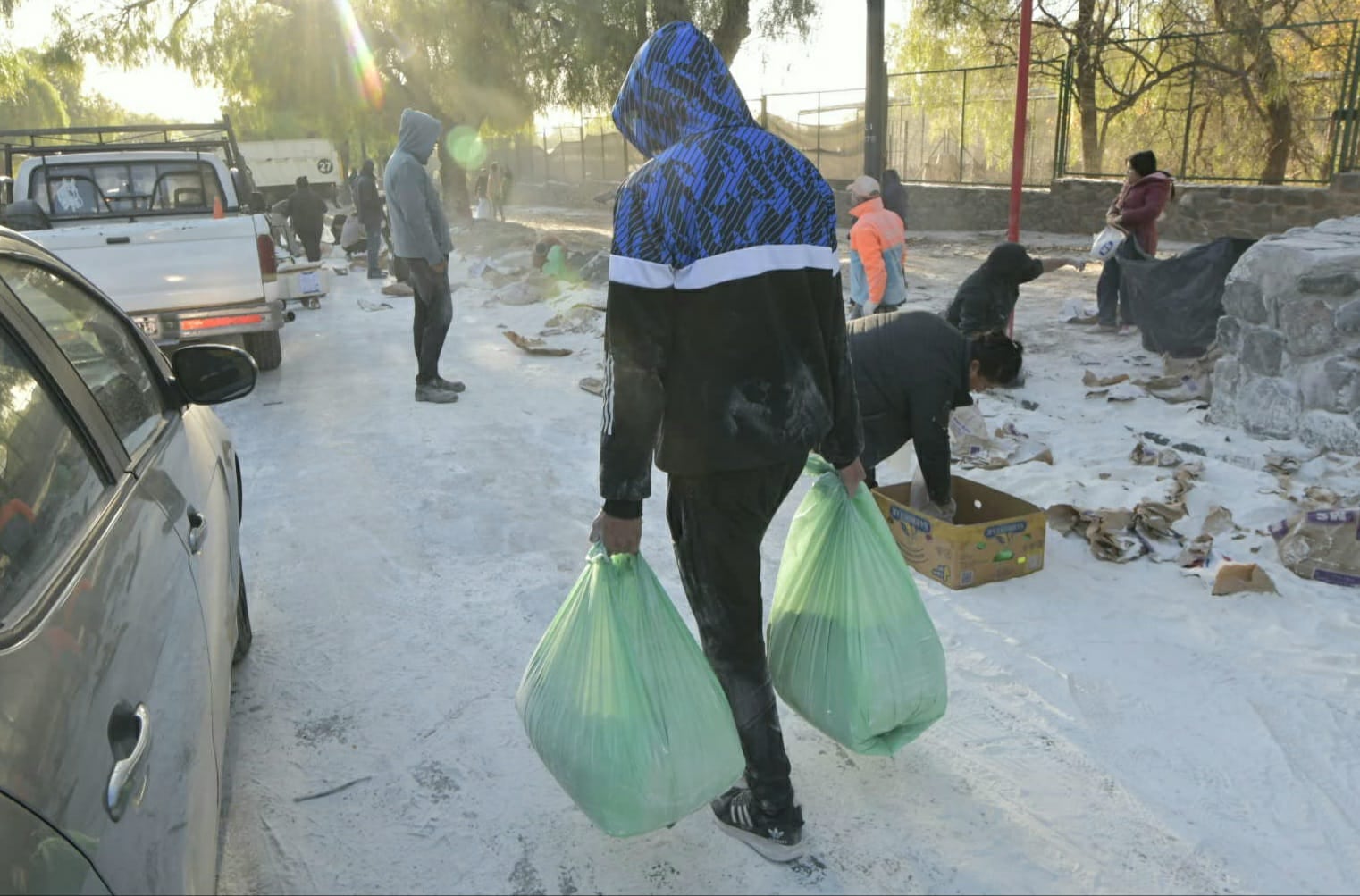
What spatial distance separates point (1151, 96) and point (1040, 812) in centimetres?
1896

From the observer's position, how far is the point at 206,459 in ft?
9.95

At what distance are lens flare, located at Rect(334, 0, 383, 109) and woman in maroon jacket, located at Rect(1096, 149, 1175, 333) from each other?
19104 mm

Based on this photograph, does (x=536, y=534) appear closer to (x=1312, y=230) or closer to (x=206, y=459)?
(x=206, y=459)

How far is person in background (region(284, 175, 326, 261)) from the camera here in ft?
53.2

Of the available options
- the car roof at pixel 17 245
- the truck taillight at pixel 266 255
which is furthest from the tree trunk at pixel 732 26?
the car roof at pixel 17 245

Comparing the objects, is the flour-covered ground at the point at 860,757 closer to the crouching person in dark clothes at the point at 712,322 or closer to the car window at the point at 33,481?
the crouching person in dark clothes at the point at 712,322

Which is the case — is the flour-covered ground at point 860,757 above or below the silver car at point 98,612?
below

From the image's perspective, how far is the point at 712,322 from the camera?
2180mm

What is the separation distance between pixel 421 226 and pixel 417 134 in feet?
2.33

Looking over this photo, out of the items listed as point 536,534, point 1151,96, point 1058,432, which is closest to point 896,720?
point 536,534

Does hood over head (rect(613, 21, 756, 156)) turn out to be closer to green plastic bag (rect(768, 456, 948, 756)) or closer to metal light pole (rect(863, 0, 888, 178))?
green plastic bag (rect(768, 456, 948, 756))

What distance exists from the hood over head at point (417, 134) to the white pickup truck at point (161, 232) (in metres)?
1.48

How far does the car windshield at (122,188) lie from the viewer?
30.1ft

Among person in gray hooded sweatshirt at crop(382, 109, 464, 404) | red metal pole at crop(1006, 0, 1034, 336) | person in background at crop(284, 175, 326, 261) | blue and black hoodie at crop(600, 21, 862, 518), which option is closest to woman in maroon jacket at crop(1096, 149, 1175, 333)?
red metal pole at crop(1006, 0, 1034, 336)
